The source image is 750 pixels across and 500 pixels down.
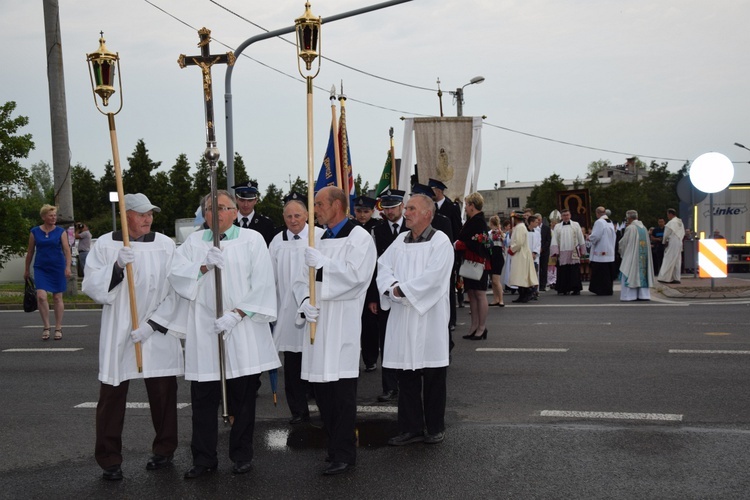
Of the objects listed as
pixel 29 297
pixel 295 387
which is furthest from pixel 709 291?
pixel 295 387

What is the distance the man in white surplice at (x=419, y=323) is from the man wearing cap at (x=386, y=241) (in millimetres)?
1133

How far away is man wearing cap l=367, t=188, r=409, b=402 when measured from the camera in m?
8.38

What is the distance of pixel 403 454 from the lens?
6.33 m

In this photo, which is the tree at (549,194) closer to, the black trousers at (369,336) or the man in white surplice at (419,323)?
the black trousers at (369,336)

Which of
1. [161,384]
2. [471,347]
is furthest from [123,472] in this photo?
[471,347]

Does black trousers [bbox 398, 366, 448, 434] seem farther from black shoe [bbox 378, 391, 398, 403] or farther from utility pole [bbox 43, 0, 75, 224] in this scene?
utility pole [bbox 43, 0, 75, 224]

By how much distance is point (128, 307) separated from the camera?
598cm

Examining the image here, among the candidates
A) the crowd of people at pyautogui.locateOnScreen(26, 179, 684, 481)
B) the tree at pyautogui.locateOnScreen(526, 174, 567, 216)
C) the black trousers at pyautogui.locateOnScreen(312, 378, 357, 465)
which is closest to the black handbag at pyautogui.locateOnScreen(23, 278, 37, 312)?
the crowd of people at pyautogui.locateOnScreen(26, 179, 684, 481)

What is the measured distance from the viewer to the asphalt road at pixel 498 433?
5609mm

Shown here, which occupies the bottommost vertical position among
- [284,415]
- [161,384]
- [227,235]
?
[284,415]

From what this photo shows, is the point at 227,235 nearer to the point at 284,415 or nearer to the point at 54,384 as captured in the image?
the point at 284,415

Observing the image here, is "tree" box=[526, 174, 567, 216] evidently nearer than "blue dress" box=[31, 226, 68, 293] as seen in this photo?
No

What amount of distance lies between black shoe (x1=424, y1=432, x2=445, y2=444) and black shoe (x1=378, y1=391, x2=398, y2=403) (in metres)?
1.71

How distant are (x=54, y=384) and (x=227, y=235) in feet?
14.9
